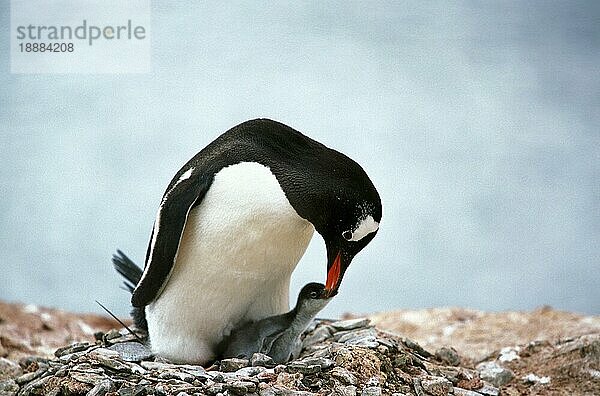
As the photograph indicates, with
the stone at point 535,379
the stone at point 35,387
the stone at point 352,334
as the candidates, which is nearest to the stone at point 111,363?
the stone at point 35,387

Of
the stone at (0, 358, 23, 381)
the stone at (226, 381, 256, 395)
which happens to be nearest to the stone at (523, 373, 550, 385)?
the stone at (226, 381, 256, 395)

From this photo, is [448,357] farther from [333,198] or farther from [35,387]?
[35,387]

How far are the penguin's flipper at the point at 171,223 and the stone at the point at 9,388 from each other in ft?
1.18

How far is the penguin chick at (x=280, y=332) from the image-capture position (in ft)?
6.69

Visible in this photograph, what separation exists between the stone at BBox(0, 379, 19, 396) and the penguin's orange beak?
0.73 meters

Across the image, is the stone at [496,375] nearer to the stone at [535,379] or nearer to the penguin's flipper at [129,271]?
the stone at [535,379]

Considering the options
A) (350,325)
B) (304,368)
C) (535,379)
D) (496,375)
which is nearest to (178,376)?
(304,368)

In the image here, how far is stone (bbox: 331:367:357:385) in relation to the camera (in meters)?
1.84

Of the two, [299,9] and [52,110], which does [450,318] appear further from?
[52,110]

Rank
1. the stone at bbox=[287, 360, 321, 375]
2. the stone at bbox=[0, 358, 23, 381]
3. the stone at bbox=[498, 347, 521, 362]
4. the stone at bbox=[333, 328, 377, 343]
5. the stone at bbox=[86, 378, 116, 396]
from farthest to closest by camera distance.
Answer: the stone at bbox=[498, 347, 521, 362] → the stone at bbox=[0, 358, 23, 381] → the stone at bbox=[333, 328, 377, 343] → the stone at bbox=[287, 360, 321, 375] → the stone at bbox=[86, 378, 116, 396]

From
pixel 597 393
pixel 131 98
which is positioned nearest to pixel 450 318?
pixel 597 393

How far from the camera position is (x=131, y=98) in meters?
2.81

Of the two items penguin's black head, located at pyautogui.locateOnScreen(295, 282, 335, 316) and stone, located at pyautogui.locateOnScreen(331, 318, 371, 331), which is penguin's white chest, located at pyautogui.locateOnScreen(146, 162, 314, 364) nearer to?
penguin's black head, located at pyautogui.locateOnScreen(295, 282, 335, 316)

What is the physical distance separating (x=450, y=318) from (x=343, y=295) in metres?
0.45
